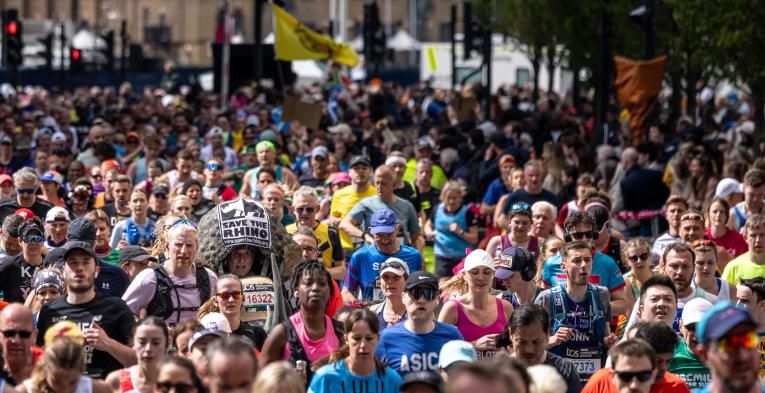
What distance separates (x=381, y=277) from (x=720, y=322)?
4562 millimetres

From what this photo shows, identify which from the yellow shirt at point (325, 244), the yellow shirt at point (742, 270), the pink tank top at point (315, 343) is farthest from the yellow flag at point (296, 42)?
the pink tank top at point (315, 343)

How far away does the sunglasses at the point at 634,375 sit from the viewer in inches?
342

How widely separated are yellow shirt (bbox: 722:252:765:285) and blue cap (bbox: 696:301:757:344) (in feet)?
18.3

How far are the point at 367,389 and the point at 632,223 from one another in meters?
9.46

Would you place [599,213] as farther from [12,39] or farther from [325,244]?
[12,39]

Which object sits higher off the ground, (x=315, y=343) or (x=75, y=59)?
(x=75, y=59)

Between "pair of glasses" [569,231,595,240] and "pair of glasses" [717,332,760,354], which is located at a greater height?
"pair of glasses" [717,332,760,354]

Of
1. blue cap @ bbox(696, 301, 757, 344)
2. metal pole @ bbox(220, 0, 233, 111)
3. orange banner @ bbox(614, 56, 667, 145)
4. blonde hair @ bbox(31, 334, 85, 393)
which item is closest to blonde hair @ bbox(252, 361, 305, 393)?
blonde hair @ bbox(31, 334, 85, 393)

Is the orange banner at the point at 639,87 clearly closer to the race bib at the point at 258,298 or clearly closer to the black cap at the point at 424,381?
the race bib at the point at 258,298

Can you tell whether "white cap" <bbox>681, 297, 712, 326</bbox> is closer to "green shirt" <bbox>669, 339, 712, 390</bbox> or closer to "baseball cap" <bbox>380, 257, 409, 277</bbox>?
"green shirt" <bbox>669, 339, 712, 390</bbox>

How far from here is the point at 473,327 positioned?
440 inches

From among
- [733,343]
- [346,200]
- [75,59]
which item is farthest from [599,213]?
[75,59]

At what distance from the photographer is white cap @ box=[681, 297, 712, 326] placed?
10.3 m

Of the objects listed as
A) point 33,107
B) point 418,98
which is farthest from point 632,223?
point 418,98
